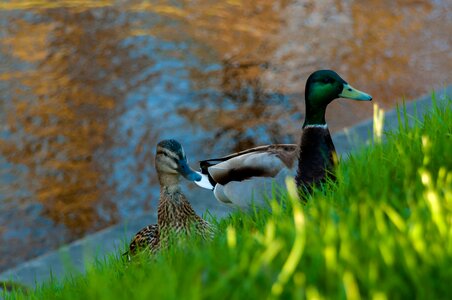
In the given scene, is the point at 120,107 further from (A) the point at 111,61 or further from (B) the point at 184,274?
(B) the point at 184,274

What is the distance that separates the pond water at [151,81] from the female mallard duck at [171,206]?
10.7 ft

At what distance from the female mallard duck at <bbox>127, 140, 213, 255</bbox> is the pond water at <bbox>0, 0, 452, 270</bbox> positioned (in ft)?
10.7

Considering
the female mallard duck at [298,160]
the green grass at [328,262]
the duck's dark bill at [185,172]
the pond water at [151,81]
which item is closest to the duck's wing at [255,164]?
the female mallard duck at [298,160]

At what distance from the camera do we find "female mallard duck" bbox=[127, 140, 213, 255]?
489cm

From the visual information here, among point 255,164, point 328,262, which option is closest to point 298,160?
point 255,164

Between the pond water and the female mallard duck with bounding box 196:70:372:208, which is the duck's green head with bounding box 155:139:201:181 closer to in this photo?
Answer: the female mallard duck with bounding box 196:70:372:208

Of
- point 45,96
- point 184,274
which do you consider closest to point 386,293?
point 184,274

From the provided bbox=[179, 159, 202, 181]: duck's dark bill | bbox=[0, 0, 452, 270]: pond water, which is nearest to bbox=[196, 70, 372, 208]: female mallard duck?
bbox=[179, 159, 202, 181]: duck's dark bill

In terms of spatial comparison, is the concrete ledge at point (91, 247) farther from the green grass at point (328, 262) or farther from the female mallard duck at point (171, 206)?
the green grass at point (328, 262)

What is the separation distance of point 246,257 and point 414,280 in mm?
516

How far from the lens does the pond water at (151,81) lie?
348 inches

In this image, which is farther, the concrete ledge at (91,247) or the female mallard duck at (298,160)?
the concrete ledge at (91,247)

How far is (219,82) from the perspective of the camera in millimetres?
10242

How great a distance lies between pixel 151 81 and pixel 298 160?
4789 mm
